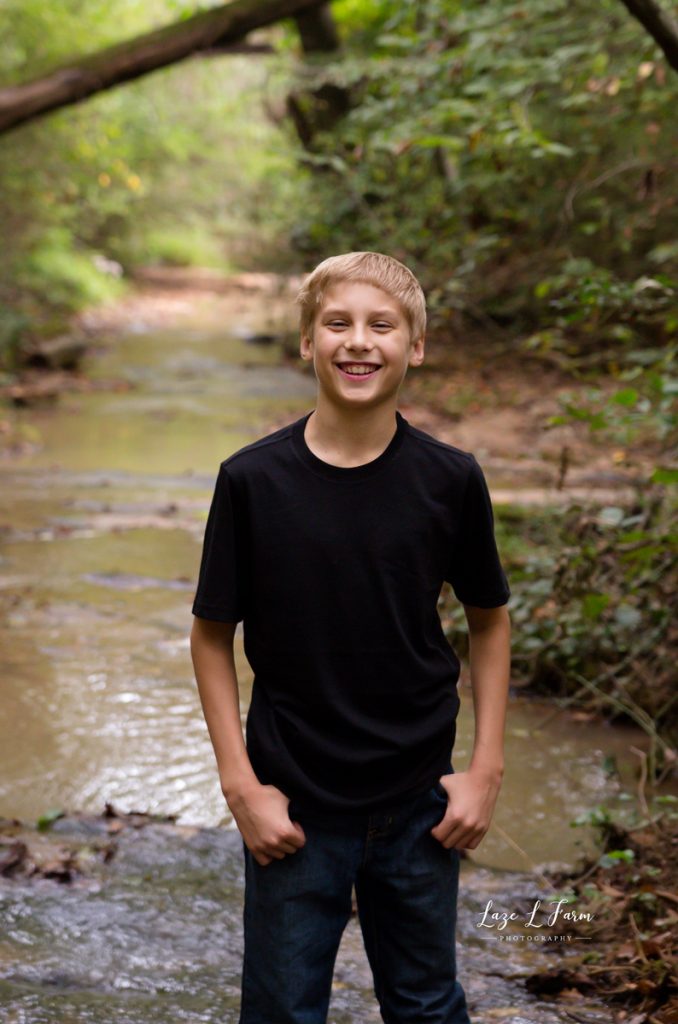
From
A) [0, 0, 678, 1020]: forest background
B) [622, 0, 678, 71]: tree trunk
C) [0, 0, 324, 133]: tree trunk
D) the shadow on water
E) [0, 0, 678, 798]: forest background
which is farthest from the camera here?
[0, 0, 324, 133]: tree trunk

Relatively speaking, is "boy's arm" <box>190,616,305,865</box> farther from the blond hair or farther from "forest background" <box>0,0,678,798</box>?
"forest background" <box>0,0,678,798</box>

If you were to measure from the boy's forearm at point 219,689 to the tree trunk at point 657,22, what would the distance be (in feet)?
7.74

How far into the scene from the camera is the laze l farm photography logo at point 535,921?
295 cm

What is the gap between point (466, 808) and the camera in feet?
6.32

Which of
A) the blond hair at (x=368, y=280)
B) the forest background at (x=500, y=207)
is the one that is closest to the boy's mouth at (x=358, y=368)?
the blond hair at (x=368, y=280)

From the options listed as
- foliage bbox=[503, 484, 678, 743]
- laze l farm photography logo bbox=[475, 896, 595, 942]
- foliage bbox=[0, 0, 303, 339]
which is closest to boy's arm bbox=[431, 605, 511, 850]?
laze l farm photography logo bbox=[475, 896, 595, 942]

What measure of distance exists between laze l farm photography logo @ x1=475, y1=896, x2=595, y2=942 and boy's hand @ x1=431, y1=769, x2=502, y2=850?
42.0 inches

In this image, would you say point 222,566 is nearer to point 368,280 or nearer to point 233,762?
point 233,762

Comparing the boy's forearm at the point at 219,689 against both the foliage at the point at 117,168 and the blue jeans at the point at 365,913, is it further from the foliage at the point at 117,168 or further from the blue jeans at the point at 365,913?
the foliage at the point at 117,168

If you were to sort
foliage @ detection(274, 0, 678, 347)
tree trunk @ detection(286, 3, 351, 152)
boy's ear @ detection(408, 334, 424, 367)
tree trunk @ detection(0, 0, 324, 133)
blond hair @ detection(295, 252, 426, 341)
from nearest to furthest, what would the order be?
blond hair @ detection(295, 252, 426, 341) → boy's ear @ detection(408, 334, 424, 367) → foliage @ detection(274, 0, 678, 347) → tree trunk @ detection(0, 0, 324, 133) → tree trunk @ detection(286, 3, 351, 152)

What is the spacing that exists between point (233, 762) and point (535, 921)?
1.50 meters

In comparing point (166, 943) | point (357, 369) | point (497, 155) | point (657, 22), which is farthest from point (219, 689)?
point (497, 155)

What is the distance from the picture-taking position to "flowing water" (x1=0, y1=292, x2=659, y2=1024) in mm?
2686

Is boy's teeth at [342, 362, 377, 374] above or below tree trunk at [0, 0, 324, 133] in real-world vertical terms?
below
